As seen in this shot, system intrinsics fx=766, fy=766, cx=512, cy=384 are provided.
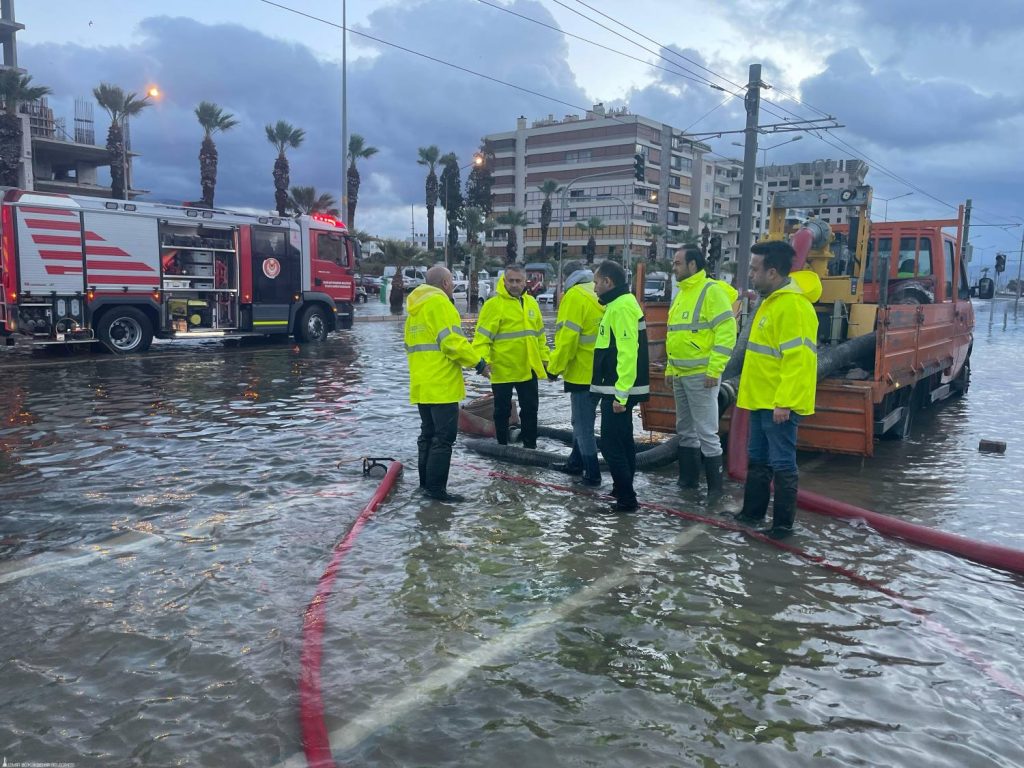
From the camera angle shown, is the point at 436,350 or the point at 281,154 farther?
the point at 281,154

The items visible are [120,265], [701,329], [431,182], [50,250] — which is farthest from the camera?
[431,182]

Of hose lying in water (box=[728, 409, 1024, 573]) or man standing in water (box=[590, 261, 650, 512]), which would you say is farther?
man standing in water (box=[590, 261, 650, 512])

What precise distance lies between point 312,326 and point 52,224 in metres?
6.29

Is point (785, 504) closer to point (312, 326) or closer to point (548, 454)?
point (548, 454)

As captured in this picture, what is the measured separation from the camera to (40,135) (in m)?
39.9

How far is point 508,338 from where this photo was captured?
23.8 ft

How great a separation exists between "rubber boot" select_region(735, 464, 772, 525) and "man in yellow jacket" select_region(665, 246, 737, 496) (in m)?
0.76

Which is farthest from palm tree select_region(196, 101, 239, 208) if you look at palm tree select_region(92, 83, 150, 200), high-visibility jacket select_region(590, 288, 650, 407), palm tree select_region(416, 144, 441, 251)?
high-visibility jacket select_region(590, 288, 650, 407)

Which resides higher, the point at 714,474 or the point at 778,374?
the point at 778,374

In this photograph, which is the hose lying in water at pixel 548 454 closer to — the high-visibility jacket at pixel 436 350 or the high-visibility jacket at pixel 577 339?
the high-visibility jacket at pixel 577 339

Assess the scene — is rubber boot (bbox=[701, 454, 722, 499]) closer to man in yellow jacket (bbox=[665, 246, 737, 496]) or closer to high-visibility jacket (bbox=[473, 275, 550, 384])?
man in yellow jacket (bbox=[665, 246, 737, 496])

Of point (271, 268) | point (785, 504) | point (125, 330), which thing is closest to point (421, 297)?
point (785, 504)

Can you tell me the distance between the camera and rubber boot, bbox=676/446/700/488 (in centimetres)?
650

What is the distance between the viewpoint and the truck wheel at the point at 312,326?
62.8 ft
